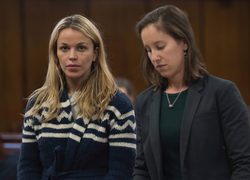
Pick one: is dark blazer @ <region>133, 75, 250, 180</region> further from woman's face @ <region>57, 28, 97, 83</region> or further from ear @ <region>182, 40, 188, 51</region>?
woman's face @ <region>57, 28, 97, 83</region>

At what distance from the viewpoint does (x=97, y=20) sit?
5.12m

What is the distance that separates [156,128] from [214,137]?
0.24 meters

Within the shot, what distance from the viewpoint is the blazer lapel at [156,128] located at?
1.35 meters

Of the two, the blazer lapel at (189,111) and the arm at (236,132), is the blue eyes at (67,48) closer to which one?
the blazer lapel at (189,111)

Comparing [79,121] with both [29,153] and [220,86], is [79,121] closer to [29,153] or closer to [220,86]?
[29,153]

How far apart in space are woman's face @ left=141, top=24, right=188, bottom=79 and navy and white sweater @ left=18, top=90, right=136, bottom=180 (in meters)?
0.21

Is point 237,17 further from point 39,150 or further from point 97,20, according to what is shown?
point 39,150

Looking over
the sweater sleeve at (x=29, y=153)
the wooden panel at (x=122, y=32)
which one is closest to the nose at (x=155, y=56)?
the sweater sleeve at (x=29, y=153)

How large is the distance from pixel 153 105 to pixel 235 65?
415 cm

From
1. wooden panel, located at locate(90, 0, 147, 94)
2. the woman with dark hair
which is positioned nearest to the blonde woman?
the woman with dark hair

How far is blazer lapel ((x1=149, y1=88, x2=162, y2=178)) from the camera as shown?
4.44 feet

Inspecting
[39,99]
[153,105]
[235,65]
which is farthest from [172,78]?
[235,65]

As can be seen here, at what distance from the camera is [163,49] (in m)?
1.33

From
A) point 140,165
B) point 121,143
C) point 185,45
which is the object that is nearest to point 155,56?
point 185,45
